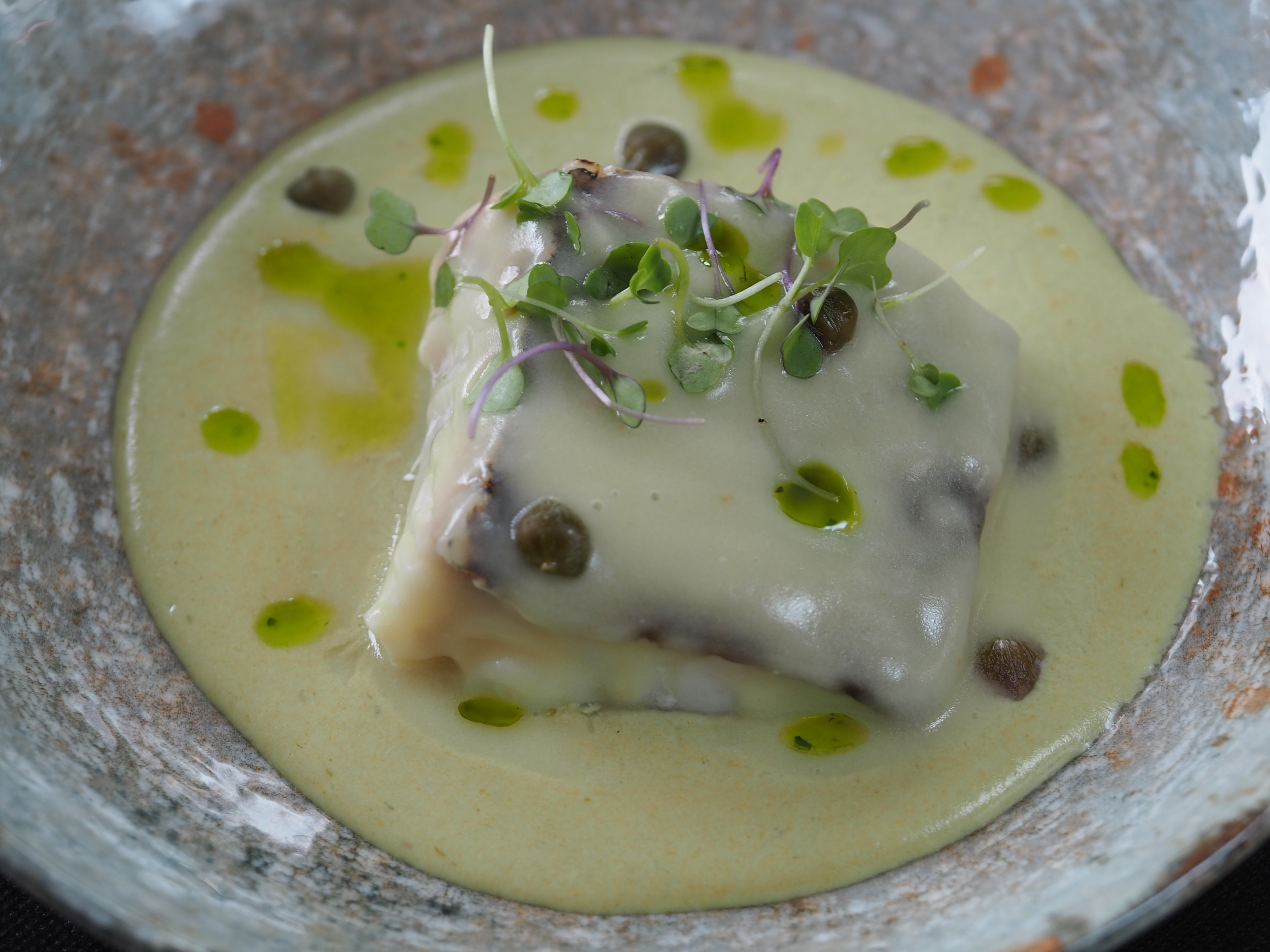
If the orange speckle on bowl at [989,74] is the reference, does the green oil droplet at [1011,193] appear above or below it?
below

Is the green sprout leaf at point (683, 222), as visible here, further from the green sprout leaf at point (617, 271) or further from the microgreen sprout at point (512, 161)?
the microgreen sprout at point (512, 161)

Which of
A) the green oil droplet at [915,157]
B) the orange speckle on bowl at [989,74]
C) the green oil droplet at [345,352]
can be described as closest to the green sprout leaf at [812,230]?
the green oil droplet at [915,157]

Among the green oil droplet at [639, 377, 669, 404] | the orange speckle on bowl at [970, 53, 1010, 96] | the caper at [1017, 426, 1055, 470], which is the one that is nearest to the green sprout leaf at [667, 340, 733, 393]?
the green oil droplet at [639, 377, 669, 404]

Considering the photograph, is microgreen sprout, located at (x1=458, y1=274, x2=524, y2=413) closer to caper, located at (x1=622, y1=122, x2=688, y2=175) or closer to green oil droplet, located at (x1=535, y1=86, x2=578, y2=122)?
caper, located at (x1=622, y1=122, x2=688, y2=175)

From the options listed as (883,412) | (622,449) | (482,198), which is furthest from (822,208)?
(482,198)

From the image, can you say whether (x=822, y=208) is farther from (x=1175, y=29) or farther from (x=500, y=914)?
(x=500, y=914)

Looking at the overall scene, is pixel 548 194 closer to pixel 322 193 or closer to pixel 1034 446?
pixel 322 193
